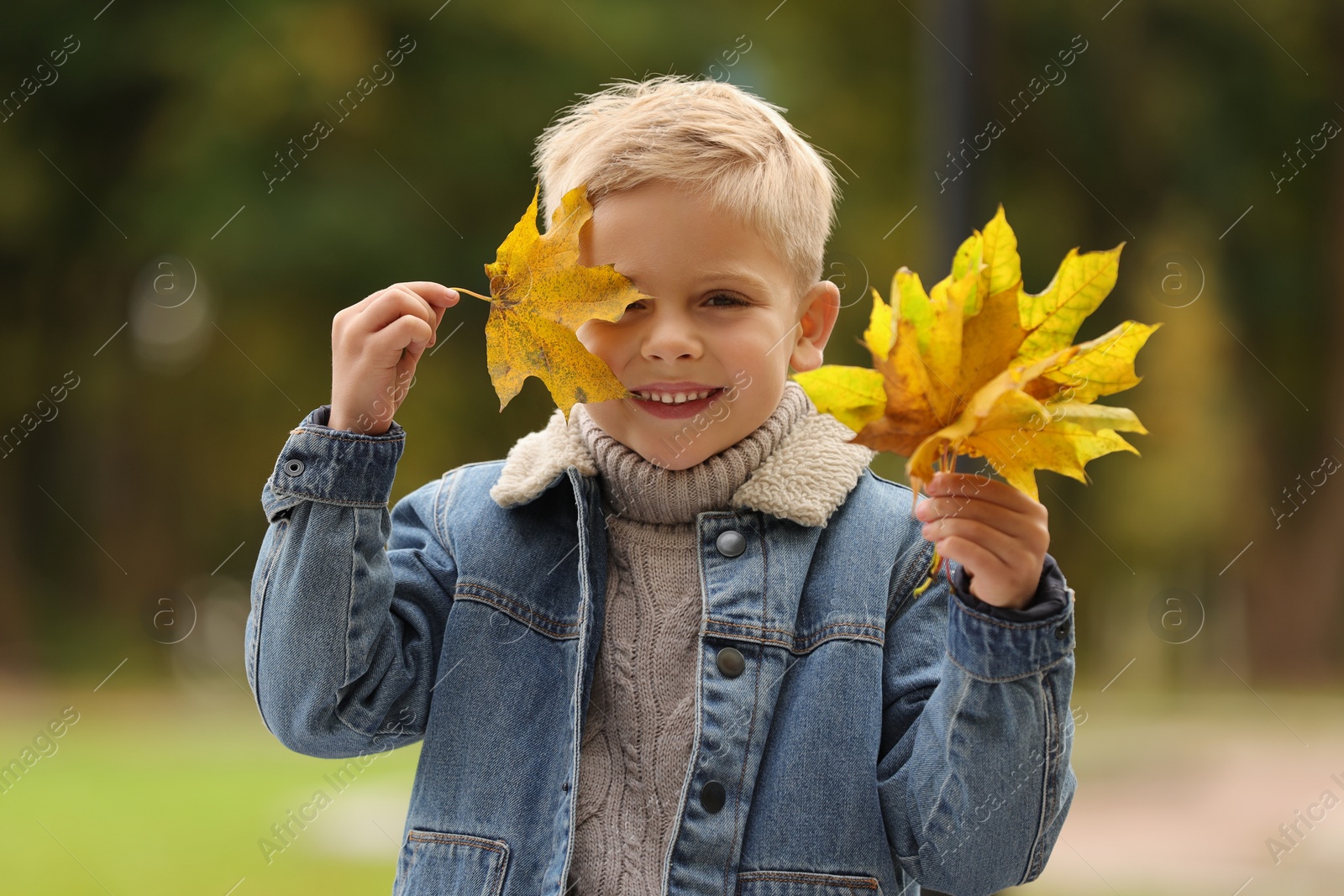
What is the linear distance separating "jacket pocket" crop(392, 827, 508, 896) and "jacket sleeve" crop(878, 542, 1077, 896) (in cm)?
54

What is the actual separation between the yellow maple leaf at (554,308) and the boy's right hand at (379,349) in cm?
9

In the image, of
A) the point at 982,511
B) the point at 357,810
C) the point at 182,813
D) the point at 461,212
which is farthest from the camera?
the point at 461,212

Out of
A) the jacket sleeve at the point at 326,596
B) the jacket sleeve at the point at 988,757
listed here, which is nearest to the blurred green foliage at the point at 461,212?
the jacket sleeve at the point at 326,596

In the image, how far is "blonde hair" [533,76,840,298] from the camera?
190 centimetres

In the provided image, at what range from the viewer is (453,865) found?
6.16 ft

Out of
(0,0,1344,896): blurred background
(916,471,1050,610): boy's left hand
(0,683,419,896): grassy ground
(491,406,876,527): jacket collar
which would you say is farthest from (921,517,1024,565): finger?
(0,0,1344,896): blurred background

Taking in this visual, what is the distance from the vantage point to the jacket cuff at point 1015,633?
5.55ft

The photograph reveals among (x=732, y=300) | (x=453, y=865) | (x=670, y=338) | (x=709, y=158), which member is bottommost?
(x=453, y=865)

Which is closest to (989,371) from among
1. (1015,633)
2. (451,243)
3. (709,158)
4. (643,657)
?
(1015,633)

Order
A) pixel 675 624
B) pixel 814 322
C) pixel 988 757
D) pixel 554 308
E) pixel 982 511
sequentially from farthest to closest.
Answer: pixel 814 322 → pixel 675 624 → pixel 554 308 → pixel 988 757 → pixel 982 511

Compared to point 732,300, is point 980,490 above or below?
below

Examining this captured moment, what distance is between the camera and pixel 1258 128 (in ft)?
38.8

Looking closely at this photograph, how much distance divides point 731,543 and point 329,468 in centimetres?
56

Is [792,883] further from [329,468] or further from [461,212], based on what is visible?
[461,212]
